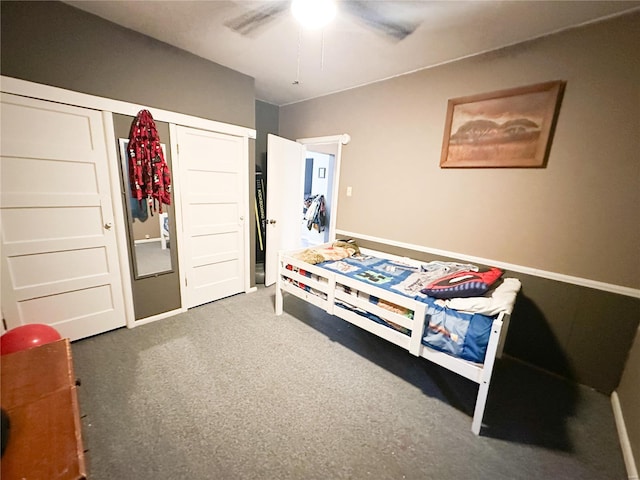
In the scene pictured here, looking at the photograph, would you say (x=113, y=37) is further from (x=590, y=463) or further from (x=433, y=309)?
(x=590, y=463)

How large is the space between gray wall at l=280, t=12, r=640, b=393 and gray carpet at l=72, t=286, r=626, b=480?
0.43 m

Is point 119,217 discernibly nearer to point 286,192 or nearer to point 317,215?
point 286,192

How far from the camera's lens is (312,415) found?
1.55m

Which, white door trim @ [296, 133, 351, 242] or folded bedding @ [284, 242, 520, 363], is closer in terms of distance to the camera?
folded bedding @ [284, 242, 520, 363]

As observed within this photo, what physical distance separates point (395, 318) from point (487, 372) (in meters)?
0.56

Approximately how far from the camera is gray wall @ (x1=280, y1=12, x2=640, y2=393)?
1.65 meters

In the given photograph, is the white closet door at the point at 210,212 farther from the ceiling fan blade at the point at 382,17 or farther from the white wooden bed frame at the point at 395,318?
the ceiling fan blade at the point at 382,17

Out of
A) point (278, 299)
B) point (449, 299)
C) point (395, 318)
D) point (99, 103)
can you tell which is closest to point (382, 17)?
point (449, 299)

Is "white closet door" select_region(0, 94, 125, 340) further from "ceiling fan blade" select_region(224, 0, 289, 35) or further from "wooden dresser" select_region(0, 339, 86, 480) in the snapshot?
"ceiling fan blade" select_region(224, 0, 289, 35)

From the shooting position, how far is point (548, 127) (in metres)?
1.83

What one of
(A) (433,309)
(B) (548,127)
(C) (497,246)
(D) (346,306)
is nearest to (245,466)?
(D) (346,306)

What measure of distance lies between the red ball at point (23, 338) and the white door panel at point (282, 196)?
75.1 inches

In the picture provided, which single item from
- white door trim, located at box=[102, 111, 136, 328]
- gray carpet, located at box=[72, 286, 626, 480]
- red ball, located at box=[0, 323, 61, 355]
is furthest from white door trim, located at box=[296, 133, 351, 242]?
red ball, located at box=[0, 323, 61, 355]

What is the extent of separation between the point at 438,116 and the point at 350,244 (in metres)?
1.52
